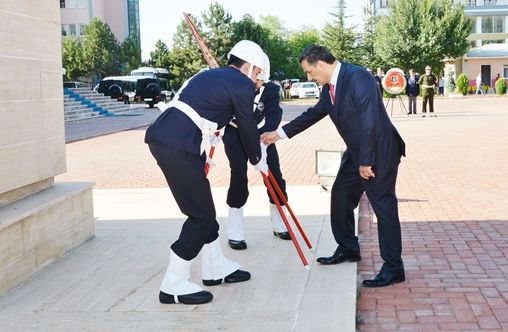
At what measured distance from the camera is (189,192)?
15.4 feet

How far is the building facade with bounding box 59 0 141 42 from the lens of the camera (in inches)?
3329

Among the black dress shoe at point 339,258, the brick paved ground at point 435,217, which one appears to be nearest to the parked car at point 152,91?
the brick paved ground at point 435,217

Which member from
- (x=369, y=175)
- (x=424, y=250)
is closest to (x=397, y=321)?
(x=369, y=175)

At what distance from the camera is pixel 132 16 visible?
311 ft

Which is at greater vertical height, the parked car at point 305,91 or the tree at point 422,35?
the tree at point 422,35

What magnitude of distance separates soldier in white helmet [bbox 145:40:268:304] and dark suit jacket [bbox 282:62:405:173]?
2.52 ft

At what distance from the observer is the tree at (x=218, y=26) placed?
70.1 meters

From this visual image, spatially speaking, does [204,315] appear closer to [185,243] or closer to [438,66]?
[185,243]

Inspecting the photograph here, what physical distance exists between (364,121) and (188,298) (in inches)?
68.6

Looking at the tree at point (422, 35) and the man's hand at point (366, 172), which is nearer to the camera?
the man's hand at point (366, 172)

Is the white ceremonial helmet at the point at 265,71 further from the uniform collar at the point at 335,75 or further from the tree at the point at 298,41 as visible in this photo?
the tree at the point at 298,41

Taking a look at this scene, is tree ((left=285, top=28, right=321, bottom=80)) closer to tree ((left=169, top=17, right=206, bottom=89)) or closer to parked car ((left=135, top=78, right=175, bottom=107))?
tree ((left=169, top=17, right=206, bottom=89))

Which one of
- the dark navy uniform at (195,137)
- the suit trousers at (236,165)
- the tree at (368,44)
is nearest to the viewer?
the dark navy uniform at (195,137)

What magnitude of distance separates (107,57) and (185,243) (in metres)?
70.0
